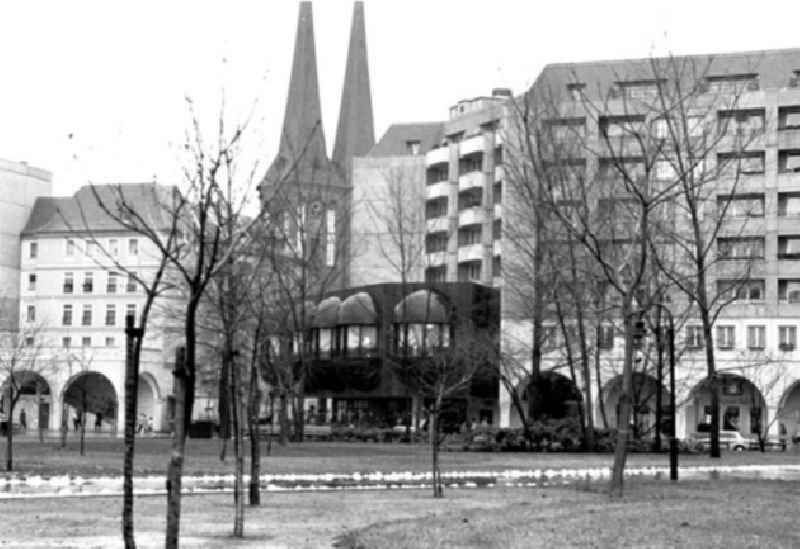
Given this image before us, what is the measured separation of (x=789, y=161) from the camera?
81.2 m

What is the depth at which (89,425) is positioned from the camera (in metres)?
105

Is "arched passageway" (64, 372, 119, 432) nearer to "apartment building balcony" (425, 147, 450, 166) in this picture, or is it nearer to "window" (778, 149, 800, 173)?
"apartment building balcony" (425, 147, 450, 166)

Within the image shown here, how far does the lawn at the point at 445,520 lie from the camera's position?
1769cm

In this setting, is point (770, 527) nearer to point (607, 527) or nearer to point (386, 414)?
point (607, 527)

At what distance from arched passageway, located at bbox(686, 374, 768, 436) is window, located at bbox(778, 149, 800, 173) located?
12.0 metres

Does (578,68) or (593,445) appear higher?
(578,68)

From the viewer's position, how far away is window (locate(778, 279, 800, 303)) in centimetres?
8112

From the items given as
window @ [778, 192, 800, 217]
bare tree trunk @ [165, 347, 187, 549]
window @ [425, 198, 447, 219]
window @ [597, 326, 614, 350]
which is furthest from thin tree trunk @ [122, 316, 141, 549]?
window @ [425, 198, 447, 219]

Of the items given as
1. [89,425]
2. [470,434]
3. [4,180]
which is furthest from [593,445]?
[4,180]

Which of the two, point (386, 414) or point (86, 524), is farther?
point (386, 414)

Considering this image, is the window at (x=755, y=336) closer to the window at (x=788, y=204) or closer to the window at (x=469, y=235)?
the window at (x=788, y=204)

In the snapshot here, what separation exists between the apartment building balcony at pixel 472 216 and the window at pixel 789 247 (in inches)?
835

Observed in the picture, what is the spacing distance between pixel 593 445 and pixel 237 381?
33713mm

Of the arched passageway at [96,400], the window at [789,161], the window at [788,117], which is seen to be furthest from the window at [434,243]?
the window at [788,117]
